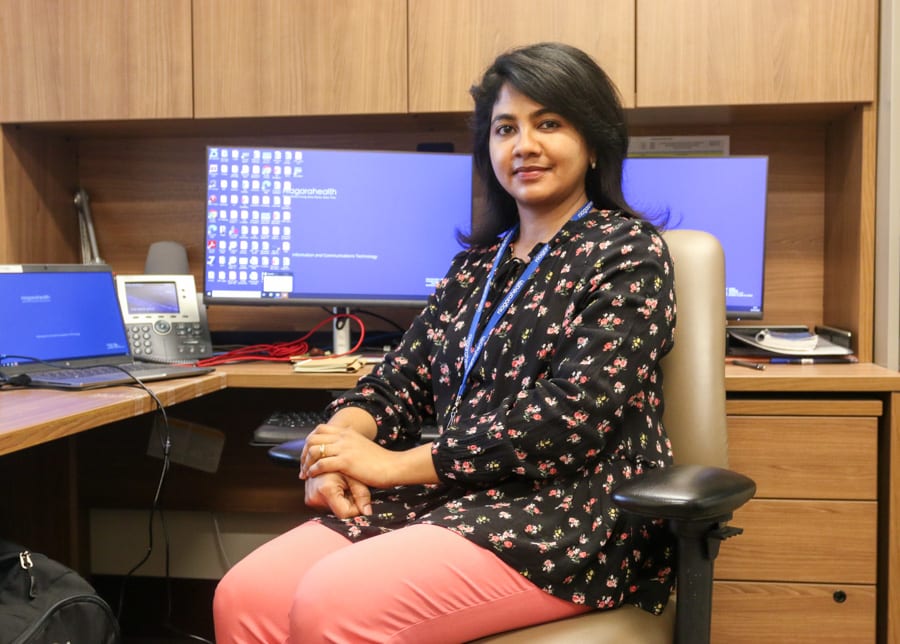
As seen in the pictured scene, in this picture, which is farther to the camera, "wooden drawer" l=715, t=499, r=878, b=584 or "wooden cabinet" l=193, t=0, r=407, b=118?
"wooden cabinet" l=193, t=0, r=407, b=118

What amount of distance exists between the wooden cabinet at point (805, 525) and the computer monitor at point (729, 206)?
43 centimetres

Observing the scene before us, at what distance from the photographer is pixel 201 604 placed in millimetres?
2346

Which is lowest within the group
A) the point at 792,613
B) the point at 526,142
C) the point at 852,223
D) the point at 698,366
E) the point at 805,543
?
the point at 792,613

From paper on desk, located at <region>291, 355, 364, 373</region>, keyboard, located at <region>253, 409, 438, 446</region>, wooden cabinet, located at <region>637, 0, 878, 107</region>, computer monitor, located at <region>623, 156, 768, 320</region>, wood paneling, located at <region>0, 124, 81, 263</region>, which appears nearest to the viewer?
keyboard, located at <region>253, 409, 438, 446</region>

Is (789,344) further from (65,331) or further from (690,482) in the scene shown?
(65,331)

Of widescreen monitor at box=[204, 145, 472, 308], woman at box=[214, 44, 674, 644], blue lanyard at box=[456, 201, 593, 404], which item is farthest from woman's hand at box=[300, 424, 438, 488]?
widescreen monitor at box=[204, 145, 472, 308]

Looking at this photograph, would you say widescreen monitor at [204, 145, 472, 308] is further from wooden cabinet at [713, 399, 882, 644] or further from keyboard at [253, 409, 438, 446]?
wooden cabinet at [713, 399, 882, 644]

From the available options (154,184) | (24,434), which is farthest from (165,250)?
(24,434)

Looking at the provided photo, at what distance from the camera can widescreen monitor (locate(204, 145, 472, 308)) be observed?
1.99m

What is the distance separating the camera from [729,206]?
1.93m

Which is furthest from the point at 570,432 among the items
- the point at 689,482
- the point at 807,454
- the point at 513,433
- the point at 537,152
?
the point at 807,454

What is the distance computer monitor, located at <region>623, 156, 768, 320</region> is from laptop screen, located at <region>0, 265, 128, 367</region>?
1160mm

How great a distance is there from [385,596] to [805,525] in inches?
37.6

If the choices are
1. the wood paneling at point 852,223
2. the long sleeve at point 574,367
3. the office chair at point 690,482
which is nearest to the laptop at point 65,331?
the long sleeve at point 574,367
